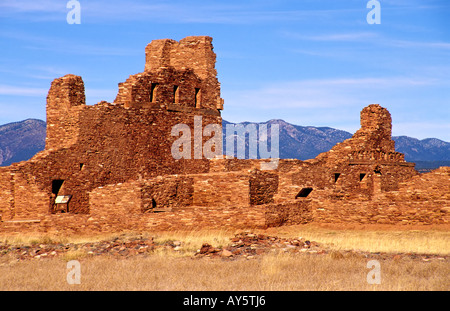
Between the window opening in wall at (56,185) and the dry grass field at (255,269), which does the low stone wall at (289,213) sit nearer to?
the dry grass field at (255,269)

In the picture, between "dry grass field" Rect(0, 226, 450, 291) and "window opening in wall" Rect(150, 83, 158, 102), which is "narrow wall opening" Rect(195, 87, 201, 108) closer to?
"window opening in wall" Rect(150, 83, 158, 102)

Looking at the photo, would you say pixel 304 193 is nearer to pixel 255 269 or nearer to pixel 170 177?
pixel 170 177

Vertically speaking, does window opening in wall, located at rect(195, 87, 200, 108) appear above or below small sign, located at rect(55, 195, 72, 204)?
above

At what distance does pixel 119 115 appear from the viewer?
96.7 ft

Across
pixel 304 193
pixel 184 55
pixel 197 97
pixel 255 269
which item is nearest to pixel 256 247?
pixel 255 269

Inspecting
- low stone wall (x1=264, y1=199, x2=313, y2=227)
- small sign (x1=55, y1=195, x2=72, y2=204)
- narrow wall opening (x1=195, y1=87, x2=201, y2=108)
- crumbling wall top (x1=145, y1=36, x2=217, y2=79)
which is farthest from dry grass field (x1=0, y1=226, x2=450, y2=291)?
crumbling wall top (x1=145, y1=36, x2=217, y2=79)

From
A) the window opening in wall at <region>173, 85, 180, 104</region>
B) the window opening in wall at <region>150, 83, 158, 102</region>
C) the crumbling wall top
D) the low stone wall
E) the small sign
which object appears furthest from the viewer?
the crumbling wall top

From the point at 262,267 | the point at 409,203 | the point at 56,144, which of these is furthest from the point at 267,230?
the point at 56,144

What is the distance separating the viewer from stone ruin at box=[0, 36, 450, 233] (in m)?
24.7

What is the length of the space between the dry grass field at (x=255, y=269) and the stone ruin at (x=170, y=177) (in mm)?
4302

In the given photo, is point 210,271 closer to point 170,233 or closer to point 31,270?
point 31,270

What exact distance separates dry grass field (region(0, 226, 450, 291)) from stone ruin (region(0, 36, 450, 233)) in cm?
430

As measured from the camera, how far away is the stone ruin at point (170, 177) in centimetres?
2470

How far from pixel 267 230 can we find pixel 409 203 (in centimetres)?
620
